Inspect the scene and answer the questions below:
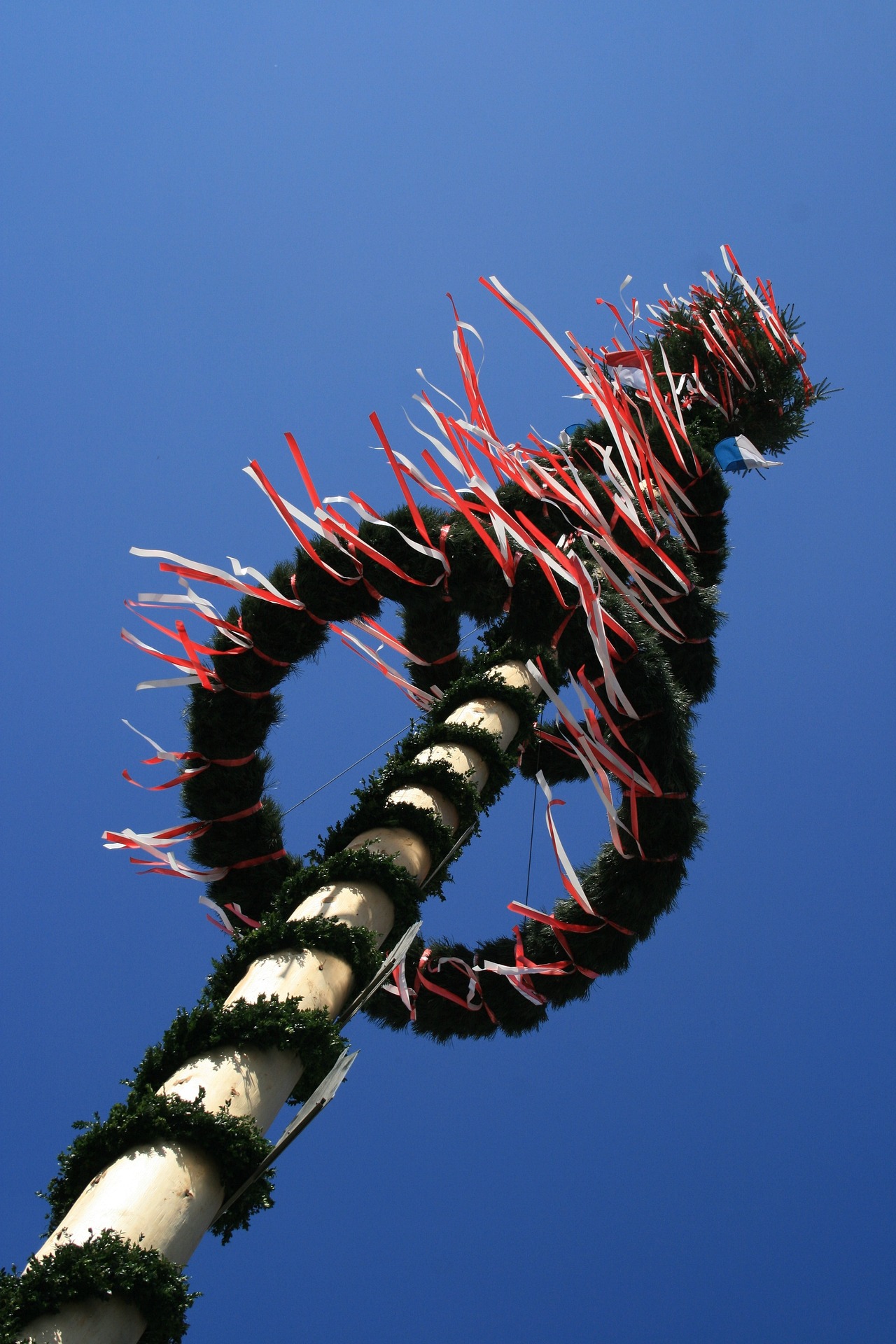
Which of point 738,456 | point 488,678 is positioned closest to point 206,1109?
point 488,678

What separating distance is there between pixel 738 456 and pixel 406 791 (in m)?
4.55

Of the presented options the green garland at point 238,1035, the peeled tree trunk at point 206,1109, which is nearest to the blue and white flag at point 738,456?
the peeled tree trunk at point 206,1109

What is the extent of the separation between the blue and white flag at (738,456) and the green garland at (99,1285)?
6499 millimetres

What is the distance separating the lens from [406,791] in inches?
185

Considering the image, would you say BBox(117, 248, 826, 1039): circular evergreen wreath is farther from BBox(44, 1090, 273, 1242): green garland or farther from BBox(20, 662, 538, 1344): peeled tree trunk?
BBox(44, 1090, 273, 1242): green garland

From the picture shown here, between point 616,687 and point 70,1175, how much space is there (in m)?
3.16

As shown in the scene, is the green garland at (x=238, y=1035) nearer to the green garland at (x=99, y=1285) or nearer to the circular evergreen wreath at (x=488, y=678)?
the green garland at (x=99, y=1285)

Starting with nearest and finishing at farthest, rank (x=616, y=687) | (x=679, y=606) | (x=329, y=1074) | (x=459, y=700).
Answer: (x=329, y=1074), (x=616, y=687), (x=459, y=700), (x=679, y=606)

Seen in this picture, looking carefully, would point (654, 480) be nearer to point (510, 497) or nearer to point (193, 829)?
point (510, 497)

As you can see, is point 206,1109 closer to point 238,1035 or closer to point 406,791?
point 238,1035

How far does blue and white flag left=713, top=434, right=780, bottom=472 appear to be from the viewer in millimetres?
7508

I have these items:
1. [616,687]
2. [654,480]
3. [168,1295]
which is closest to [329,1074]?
[168,1295]

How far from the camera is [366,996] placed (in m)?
3.85

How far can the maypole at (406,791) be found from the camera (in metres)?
2.95
